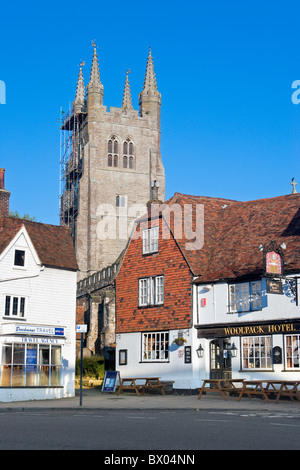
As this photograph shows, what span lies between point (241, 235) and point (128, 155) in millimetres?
64171

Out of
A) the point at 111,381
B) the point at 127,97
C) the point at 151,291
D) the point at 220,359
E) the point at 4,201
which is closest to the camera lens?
the point at 111,381

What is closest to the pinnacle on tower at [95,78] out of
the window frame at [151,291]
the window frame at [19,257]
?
the window frame at [151,291]

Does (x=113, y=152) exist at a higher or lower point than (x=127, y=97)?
lower

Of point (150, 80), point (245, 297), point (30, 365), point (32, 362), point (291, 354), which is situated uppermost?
point (150, 80)

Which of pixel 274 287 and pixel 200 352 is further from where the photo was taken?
pixel 200 352

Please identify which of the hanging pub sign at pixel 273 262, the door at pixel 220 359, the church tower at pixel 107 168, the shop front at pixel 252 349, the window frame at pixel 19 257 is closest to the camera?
the hanging pub sign at pixel 273 262

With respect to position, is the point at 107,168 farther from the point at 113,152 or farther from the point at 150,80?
the point at 150,80

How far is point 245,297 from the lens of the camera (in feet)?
104

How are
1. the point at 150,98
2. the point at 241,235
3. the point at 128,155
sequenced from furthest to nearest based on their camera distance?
1. the point at 150,98
2. the point at 128,155
3. the point at 241,235

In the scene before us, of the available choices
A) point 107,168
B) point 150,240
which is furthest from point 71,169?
point 150,240

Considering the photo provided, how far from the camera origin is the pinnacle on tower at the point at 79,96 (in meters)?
97.9

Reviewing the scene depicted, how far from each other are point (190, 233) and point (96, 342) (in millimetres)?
30098

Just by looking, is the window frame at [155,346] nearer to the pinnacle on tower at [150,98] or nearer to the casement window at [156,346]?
the casement window at [156,346]
